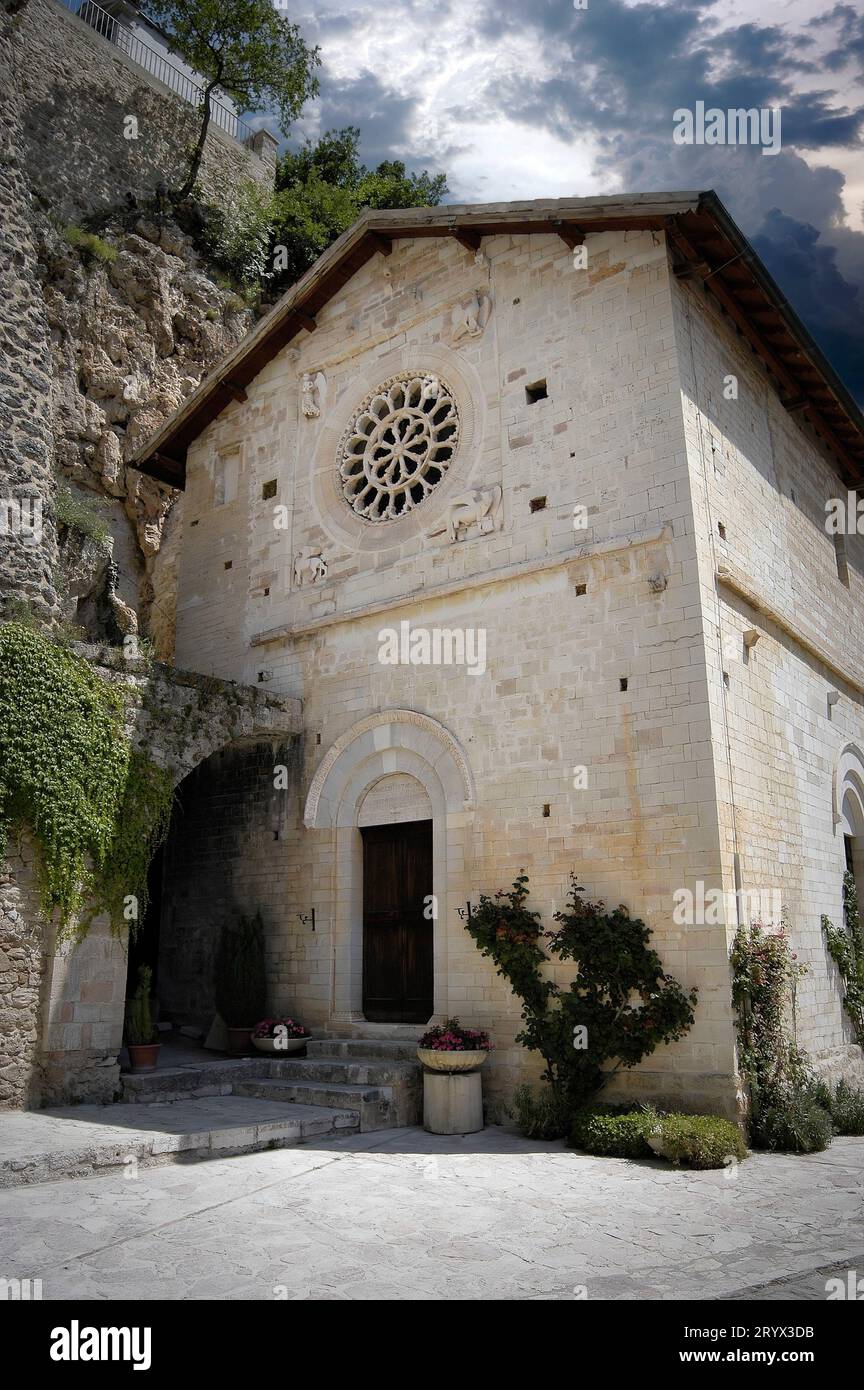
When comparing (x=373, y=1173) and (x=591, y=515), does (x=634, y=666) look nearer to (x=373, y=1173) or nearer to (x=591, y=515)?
(x=591, y=515)

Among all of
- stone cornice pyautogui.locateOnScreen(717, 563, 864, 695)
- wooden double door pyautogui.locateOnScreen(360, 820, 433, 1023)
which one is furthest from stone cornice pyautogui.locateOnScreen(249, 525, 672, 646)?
wooden double door pyautogui.locateOnScreen(360, 820, 433, 1023)

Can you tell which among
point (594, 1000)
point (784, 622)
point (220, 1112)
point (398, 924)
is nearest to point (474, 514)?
point (784, 622)

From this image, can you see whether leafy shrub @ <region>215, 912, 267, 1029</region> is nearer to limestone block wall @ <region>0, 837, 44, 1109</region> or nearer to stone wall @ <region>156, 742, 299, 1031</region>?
stone wall @ <region>156, 742, 299, 1031</region>

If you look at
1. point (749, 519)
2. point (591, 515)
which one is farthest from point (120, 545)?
point (749, 519)

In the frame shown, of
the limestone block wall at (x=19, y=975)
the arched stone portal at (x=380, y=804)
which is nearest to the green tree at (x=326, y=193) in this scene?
the arched stone portal at (x=380, y=804)

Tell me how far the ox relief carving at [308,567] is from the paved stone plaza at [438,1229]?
7713 mm

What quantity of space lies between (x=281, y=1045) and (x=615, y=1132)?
178 inches

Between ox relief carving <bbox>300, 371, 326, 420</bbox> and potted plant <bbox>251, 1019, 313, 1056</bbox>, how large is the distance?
339 inches

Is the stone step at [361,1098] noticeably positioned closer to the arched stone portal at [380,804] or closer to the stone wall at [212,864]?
the arched stone portal at [380,804]

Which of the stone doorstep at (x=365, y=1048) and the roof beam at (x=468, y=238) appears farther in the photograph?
the roof beam at (x=468, y=238)

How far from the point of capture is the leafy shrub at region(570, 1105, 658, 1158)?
26.4ft

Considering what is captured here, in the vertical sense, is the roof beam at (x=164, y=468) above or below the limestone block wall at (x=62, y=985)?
above

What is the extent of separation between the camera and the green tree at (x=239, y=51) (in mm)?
21750

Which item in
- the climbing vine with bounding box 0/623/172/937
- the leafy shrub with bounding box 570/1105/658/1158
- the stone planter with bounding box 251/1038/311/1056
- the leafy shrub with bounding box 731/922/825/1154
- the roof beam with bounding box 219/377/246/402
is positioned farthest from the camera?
the roof beam with bounding box 219/377/246/402
